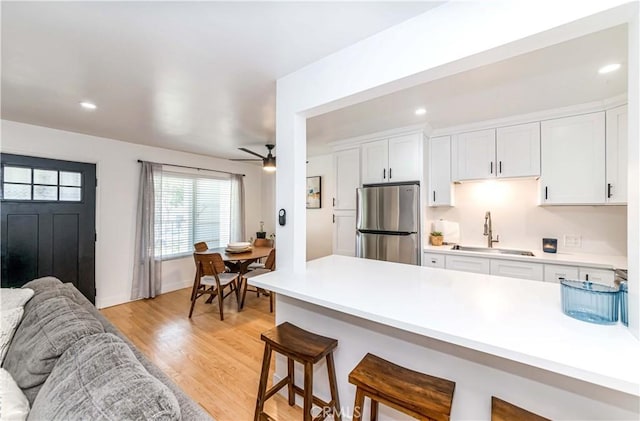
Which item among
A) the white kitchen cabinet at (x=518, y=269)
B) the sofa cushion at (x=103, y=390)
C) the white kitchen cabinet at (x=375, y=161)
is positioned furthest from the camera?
the white kitchen cabinet at (x=375, y=161)

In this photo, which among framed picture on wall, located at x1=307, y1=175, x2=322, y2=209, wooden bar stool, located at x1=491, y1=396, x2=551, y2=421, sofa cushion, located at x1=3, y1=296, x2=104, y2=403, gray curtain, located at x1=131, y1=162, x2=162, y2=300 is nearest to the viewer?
wooden bar stool, located at x1=491, y1=396, x2=551, y2=421

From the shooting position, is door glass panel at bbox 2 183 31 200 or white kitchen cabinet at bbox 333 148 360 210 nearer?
door glass panel at bbox 2 183 31 200

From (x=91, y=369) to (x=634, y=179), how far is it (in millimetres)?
1969

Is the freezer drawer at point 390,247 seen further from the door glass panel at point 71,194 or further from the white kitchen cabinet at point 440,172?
the door glass panel at point 71,194

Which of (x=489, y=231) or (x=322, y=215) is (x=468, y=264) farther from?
(x=322, y=215)

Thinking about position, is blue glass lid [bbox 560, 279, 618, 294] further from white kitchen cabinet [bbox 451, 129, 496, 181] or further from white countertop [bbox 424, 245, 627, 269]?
white kitchen cabinet [bbox 451, 129, 496, 181]

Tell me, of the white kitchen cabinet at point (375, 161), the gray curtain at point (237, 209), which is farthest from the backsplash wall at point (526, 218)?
the gray curtain at point (237, 209)

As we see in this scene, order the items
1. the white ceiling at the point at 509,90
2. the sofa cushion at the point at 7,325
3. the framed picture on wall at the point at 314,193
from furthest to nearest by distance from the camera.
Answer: the framed picture on wall at the point at 314,193 → the white ceiling at the point at 509,90 → the sofa cushion at the point at 7,325

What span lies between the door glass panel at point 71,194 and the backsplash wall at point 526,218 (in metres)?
4.62

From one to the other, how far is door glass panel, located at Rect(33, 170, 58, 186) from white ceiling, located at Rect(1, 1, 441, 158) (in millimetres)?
667

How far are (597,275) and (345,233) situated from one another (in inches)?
103

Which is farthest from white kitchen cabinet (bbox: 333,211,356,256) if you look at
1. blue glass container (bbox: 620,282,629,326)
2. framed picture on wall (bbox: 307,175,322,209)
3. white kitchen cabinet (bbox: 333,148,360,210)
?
blue glass container (bbox: 620,282,629,326)

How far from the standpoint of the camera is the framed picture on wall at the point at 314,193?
4.90 metres

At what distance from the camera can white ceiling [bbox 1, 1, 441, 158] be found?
4.19ft
